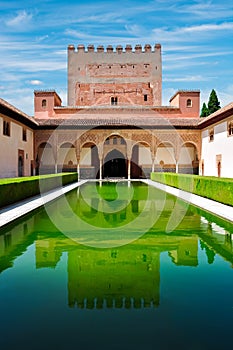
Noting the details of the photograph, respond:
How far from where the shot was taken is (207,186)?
518 inches

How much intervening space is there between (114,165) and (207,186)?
1920 cm

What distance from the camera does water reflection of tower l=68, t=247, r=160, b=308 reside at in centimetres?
386

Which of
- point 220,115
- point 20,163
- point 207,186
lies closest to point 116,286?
point 207,186

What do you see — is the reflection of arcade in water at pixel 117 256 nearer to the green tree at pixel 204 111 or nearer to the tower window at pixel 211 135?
the tower window at pixel 211 135

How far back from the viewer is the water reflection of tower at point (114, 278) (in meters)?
3.86

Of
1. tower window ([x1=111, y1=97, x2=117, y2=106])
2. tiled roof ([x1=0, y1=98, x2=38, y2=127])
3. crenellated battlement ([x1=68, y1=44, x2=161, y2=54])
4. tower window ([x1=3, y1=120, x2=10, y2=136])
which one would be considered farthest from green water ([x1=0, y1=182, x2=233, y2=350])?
crenellated battlement ([x1=68, y1=44, x2=161, y2=54])

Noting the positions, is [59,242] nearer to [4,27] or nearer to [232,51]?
[4,27]

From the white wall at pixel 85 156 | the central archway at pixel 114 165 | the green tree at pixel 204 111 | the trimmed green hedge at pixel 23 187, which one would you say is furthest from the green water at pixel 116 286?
the green tree at pixel 204 111

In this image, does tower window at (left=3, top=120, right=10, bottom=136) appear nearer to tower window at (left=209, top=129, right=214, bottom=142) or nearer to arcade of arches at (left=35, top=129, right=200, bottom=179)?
arcade of arches at (left=35, top=129, right=200, bottom=179)

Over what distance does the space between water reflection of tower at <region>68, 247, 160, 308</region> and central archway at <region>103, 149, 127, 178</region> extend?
25.7 meters

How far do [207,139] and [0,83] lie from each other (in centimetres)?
1390

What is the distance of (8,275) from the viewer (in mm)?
4645

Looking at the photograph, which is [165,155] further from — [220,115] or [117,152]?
[220,115]

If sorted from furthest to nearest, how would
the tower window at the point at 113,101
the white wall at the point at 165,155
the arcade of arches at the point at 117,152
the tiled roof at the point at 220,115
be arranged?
1. the tower window at the point at 113,101
2. the white wall at the point at 165,155
3. the arcade of arches at the point at 117,152
4. the tiled roof at the point at 220,115
